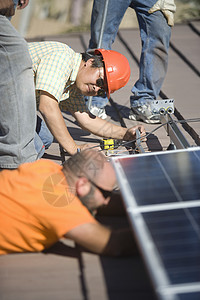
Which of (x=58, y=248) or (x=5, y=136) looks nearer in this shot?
(x=58, y=248)

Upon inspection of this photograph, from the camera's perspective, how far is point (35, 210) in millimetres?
2615

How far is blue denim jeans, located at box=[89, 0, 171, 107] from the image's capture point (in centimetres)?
484

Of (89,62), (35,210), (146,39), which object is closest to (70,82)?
(89,62)

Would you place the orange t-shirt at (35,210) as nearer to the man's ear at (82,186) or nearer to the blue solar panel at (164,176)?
the man's ear at (82,186)

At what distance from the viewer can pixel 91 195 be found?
9.01 feet

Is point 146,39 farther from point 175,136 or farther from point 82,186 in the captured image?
point 82,186

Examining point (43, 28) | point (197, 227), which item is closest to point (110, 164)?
point (197, 227)

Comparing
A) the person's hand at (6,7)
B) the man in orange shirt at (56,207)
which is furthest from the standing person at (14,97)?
the man in orange shirt at (56,207)

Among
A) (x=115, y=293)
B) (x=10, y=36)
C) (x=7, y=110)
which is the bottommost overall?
(x=115, y=293)

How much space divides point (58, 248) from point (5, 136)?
1.02 metres

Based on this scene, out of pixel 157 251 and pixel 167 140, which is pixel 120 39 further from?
pixel 157 251

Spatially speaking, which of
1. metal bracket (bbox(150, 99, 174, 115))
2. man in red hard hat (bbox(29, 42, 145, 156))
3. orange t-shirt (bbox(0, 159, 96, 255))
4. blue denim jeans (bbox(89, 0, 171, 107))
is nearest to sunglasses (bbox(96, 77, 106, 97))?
man in red hard hat (bbox(29, 42, 145, 156))

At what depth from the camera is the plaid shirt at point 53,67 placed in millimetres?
3726

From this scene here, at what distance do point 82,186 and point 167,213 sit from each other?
523mm
